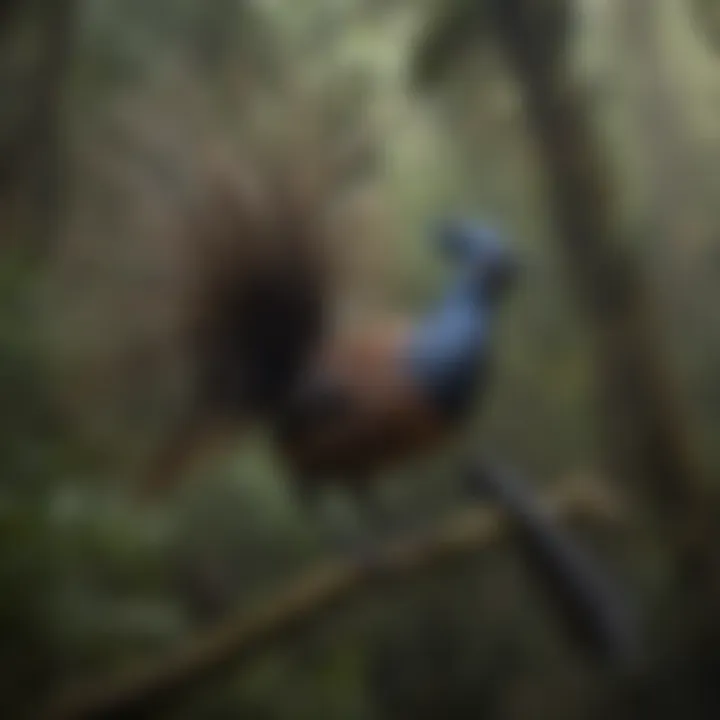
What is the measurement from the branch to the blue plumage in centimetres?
14

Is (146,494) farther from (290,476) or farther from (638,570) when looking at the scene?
(638,570)

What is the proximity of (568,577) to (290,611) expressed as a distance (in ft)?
0.99

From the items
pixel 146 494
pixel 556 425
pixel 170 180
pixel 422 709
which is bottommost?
pixel 422 709

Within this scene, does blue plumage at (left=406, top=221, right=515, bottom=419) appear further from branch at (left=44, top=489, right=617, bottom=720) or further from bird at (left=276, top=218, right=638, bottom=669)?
A: branch at (left=44, top=489, right=617, bottom=720)

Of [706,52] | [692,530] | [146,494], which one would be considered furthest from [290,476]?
[706,52]

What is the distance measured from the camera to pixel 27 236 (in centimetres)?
204

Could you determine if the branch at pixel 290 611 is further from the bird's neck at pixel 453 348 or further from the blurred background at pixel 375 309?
the bird's neck at pixel 453 348

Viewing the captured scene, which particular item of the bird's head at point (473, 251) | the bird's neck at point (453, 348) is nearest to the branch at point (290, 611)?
the bird's neck at point (453, 348)

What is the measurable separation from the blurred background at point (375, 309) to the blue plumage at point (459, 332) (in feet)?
0.08

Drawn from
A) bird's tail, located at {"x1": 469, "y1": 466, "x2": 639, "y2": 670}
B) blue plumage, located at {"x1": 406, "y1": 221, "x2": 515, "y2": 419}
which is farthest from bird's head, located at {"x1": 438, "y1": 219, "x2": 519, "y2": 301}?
bird's tail, located at {"x1": 469, "y1": 466, "x2": 639, "y2": 670}

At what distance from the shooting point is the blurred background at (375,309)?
78.5 inches

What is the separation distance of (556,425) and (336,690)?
37 centimetres

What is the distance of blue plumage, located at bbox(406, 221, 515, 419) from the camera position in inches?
79.4

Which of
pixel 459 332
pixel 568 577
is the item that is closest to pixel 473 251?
pixel 459 332
